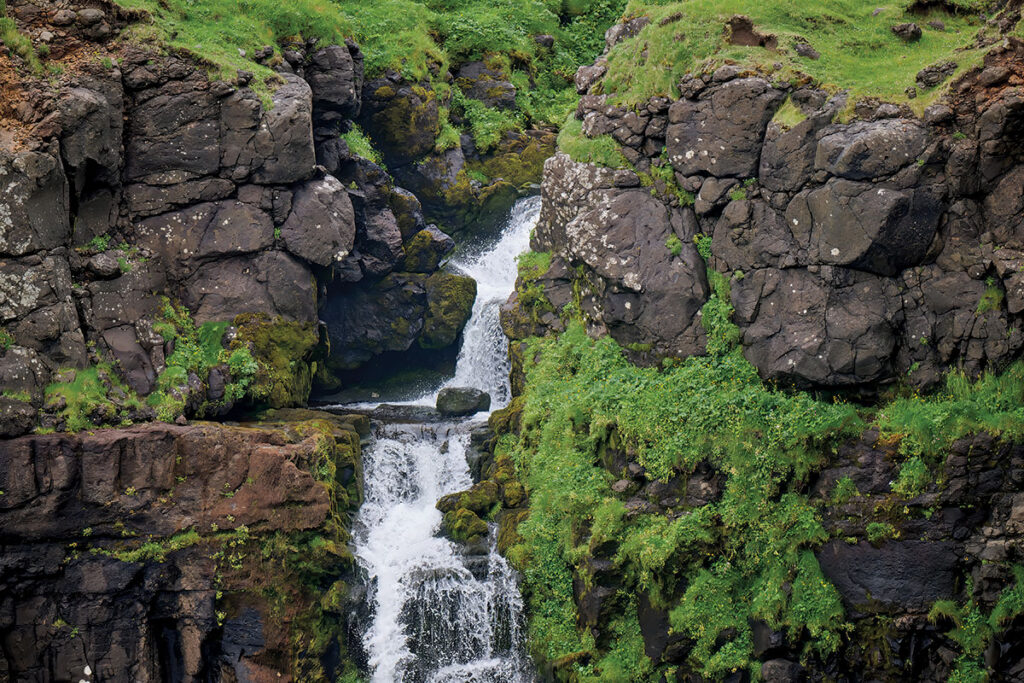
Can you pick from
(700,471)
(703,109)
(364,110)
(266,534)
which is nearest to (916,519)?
(700,471)

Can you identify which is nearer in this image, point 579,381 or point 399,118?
point 579,381

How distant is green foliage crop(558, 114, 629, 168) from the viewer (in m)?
→ 18.5

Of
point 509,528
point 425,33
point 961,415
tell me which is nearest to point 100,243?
point 509,528

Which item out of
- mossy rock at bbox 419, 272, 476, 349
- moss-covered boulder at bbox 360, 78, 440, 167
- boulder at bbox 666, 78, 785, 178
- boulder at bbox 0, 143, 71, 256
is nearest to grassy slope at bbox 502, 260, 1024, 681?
boulder at bbox 666, 78, 785, 178

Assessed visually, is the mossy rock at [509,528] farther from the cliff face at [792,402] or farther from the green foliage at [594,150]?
the green foliage at [594,150]

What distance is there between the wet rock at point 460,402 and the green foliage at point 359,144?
299 inches

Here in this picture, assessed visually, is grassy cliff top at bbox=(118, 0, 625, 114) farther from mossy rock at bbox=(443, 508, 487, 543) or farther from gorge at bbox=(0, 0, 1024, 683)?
mossy rock at bbox=(443, 508, 487, 543)

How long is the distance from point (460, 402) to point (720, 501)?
8.75 m

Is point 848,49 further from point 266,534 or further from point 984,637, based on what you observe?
point 266,534

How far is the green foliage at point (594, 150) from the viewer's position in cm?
1845

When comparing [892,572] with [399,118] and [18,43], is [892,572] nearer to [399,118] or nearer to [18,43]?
[399,118]

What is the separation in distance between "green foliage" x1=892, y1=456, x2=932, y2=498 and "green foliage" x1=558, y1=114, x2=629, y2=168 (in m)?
8.84

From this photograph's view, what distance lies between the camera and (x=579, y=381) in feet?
58.6

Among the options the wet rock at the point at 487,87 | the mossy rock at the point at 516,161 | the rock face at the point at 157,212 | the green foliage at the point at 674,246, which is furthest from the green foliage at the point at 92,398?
the wet rock at the point at 487,87
